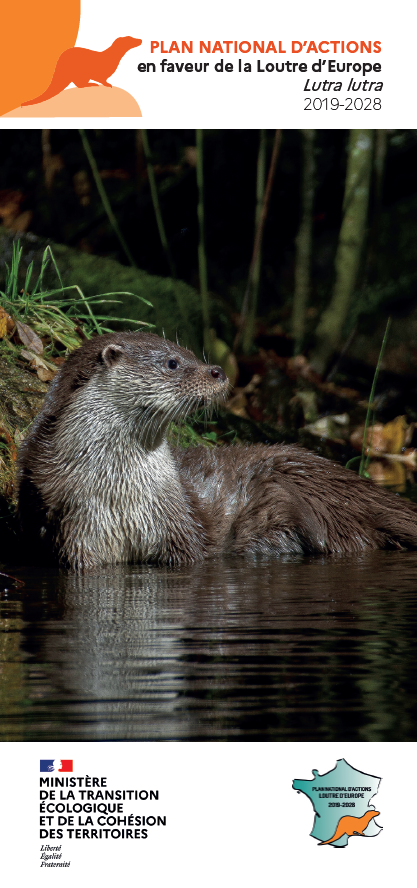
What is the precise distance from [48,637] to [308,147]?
684 centimetres

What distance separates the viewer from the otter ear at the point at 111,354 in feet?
12.0

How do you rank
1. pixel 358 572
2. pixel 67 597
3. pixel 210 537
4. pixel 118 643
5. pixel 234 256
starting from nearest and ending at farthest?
pixel 118 643 → pixel 67 597 → pixel 358 572 → pixel 210 537 → pixel 234 256

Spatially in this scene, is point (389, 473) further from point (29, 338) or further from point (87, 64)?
point (87, 64)

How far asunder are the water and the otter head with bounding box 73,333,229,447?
73 cm

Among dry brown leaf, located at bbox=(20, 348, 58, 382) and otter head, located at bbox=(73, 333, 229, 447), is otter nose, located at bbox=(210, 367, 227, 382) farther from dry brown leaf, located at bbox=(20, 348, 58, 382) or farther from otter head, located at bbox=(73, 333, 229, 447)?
dry brown leaf, located at bbox=(20, 348, 58, 382)

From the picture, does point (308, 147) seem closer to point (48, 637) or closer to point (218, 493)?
point (218, 493)

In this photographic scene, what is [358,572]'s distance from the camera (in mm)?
3215

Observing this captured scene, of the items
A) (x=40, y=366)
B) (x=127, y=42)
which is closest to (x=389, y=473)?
(x=40, y=366)

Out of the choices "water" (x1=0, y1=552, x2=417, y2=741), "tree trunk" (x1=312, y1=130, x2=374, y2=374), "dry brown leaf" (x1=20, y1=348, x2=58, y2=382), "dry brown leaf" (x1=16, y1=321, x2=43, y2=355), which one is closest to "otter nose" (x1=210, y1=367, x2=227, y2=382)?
"water" (x1=0, y1=552, x2=417, y2=741)

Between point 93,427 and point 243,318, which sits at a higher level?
point 243,318

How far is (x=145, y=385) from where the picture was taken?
364cm

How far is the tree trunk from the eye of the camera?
7477 millimetres

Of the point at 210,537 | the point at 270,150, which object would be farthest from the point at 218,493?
the point at 270,150
